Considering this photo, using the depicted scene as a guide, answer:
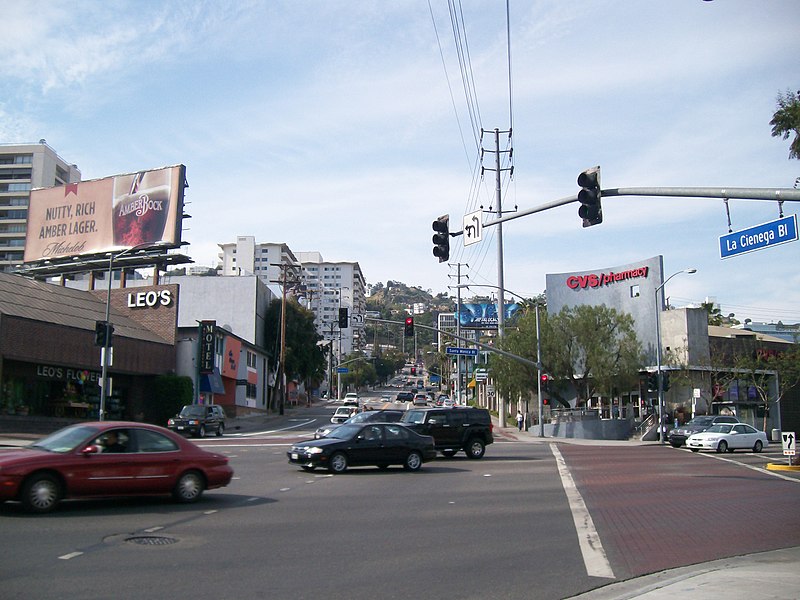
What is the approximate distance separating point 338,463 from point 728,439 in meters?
22.2

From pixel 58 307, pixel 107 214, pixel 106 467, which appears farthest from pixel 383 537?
pixel 107 214

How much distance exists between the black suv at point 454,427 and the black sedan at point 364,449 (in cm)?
409

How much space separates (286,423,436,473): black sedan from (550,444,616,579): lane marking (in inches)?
180

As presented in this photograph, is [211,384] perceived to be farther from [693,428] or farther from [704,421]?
[704,421]

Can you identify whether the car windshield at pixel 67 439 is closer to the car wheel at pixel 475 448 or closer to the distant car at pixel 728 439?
the car wheel at pixel 475 448

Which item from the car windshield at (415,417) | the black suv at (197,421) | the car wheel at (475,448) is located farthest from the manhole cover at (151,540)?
the black suv at (197,421)

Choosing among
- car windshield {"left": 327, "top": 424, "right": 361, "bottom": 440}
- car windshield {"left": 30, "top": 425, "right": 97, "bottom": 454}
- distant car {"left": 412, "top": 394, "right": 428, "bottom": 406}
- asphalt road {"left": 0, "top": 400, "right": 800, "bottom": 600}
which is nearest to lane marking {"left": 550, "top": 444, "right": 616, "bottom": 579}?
asphalt road {"left": 0, "top": 400, "right": 800, "bottom": 600}

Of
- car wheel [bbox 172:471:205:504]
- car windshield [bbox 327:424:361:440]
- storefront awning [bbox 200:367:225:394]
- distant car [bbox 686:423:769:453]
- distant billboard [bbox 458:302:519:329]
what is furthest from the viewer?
distant billboard [bbox 458:302:519:329]

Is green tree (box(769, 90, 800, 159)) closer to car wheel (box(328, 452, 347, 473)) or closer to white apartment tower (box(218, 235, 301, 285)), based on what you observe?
car wheel (box(328, 452, 347, 473))

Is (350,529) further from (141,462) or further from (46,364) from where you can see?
(46,364)

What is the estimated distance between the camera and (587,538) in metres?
12.2

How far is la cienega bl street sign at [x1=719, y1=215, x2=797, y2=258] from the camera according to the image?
45.3 ft

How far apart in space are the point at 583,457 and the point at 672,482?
29.3ft

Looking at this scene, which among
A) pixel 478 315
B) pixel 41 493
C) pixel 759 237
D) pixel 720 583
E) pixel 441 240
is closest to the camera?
pixel 720 583
